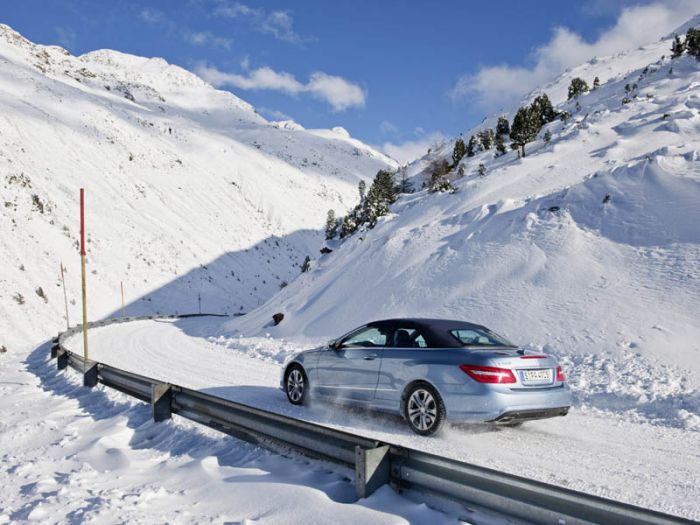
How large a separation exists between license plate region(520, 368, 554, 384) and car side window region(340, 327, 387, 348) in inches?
78.1

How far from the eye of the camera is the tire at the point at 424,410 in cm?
645

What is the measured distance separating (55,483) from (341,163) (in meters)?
174

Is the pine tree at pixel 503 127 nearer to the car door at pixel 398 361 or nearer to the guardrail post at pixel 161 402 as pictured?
the car door at pixel 398 361

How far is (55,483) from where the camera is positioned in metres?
5.11

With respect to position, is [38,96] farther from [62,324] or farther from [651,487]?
[651,487]

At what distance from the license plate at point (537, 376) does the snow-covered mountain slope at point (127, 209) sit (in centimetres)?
2429

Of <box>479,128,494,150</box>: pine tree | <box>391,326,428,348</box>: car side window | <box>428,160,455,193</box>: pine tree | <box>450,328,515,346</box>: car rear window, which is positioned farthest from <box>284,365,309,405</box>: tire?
<box>479,128,494,150</box>: pine tree

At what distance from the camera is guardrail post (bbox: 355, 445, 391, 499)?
4.38 m

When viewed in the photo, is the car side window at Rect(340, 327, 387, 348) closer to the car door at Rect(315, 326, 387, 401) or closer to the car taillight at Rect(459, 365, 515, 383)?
the car door at Rect(315, 326, 387, 401)

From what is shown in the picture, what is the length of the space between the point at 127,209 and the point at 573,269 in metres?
52.9

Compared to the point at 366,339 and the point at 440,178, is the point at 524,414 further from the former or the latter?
the point at 440,178

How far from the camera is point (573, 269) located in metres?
13.7

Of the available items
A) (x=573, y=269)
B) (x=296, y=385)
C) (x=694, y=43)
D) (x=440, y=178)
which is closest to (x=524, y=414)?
(x=296, y=385)

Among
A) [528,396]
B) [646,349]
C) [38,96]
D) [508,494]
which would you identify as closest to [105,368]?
[528,396]
